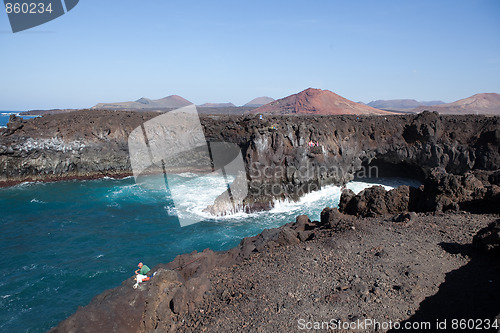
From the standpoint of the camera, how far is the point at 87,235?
57.0 ft

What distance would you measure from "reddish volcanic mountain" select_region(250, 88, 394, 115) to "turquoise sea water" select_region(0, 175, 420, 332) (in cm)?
4378

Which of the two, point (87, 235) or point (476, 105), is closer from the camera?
point (87, 235)

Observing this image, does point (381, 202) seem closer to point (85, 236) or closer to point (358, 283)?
point (358, 283)

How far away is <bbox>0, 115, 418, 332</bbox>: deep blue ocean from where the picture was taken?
11766mm

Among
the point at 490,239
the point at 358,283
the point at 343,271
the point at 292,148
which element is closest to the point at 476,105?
the point at 292,148

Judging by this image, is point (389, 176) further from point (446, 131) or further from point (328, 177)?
point (328, 177)

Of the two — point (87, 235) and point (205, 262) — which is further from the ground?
point (205, 262)

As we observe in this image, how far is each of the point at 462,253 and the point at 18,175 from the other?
1322 inches

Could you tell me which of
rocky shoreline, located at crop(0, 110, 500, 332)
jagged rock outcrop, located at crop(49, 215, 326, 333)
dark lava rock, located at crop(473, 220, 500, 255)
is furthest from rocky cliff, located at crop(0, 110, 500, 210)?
dark lava rock, located at crop(473, 220, 500, 255)

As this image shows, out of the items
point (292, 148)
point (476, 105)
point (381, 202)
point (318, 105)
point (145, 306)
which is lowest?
point (145, 306)

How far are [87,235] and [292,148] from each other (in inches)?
603

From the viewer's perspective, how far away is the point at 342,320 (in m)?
6.42

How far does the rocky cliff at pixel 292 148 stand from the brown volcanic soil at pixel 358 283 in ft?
39.4

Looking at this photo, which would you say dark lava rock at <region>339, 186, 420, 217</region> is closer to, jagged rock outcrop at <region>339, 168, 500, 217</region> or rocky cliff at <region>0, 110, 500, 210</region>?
jagged rock outcrop at <region>339, 168, 500, 217</region>
